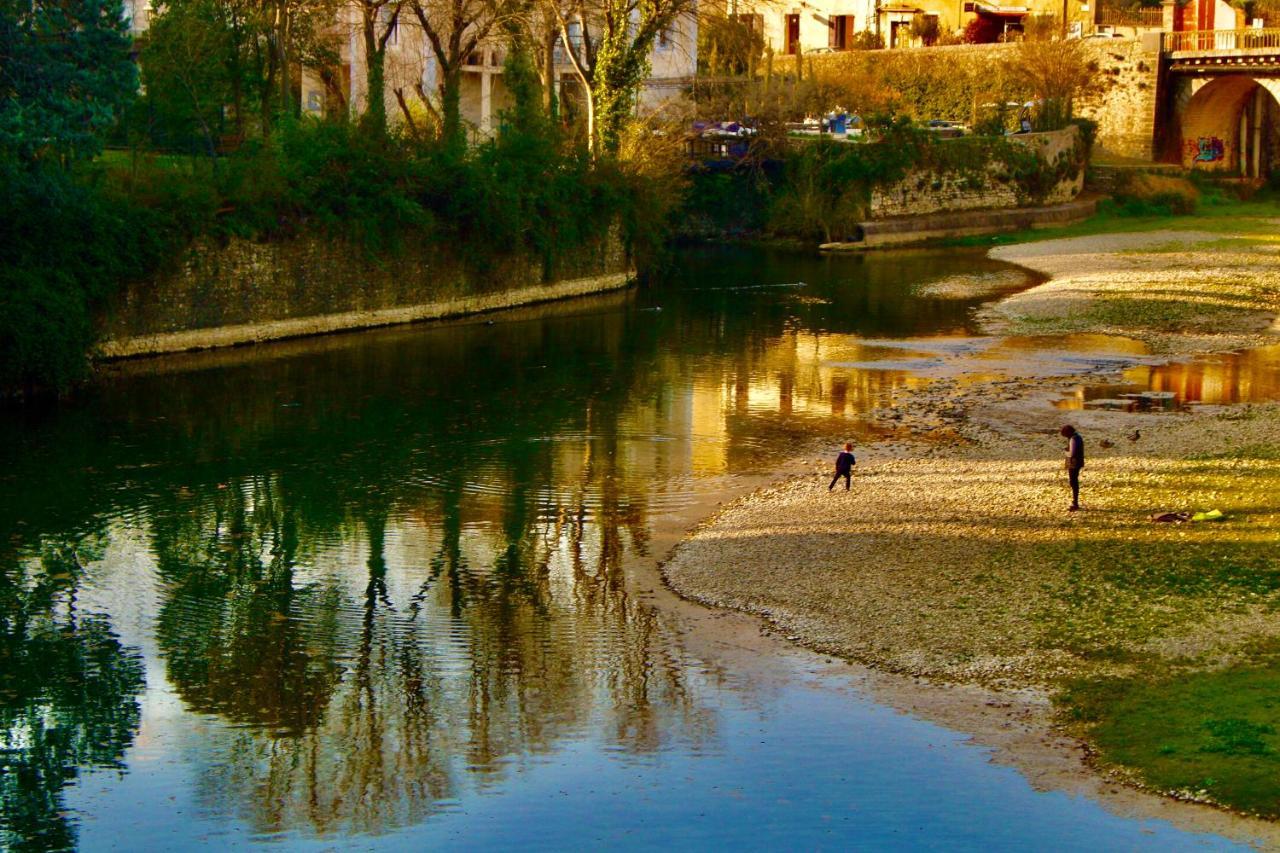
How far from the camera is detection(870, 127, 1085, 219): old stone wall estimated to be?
64188 millimetres

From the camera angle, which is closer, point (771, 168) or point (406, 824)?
point (406, 824)

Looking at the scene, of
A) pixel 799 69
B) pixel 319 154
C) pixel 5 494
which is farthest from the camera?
pixel 799 69

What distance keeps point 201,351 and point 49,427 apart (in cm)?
890

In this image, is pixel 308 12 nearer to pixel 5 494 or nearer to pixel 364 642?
pixel 5 494

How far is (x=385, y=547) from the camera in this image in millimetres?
21969

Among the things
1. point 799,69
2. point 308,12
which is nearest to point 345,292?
point 308,12

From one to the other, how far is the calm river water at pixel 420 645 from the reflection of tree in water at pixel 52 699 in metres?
0.05

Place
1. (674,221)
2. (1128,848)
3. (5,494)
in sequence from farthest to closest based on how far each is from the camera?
1. (674,221)
2. (5,494)
3. (1128,848)

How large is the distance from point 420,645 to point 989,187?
174 feet

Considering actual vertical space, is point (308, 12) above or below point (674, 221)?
above

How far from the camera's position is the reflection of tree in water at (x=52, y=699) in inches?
554

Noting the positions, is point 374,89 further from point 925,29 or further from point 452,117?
point 925,29

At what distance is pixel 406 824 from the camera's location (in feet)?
44.8

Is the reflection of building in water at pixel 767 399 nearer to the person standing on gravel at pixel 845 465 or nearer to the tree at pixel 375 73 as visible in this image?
the person standing on gravel at pixel 845 465
